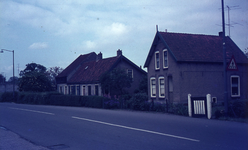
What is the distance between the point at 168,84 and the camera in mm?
25344

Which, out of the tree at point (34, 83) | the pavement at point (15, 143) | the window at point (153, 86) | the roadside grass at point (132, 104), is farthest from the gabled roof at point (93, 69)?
the pavement at point (15, 143)

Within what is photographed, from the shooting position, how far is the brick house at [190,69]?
23.9 meters

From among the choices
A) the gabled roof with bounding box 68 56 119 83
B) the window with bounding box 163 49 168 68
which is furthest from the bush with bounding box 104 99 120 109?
the gabled roof with bounding box 68 56 119 83

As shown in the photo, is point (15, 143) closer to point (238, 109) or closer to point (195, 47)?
point (238, 109)

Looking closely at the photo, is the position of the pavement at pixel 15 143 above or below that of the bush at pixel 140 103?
below

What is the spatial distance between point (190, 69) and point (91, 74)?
2101 cm

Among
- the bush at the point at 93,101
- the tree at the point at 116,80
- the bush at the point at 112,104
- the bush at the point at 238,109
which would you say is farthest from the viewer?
the tree at the point at 116,80

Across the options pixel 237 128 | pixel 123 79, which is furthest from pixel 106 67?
pixel 237 128

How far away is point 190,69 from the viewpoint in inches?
949

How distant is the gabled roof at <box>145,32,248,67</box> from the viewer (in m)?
24.2

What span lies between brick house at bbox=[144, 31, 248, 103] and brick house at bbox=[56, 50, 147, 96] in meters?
6.68

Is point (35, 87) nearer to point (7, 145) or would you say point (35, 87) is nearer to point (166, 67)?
point (166, 67)

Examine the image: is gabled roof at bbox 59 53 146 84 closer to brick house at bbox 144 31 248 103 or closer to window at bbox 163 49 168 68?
brick house at bbox 144 31 248 103

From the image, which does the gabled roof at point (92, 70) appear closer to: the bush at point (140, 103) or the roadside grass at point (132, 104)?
the roadside grass at point (132, 104)
